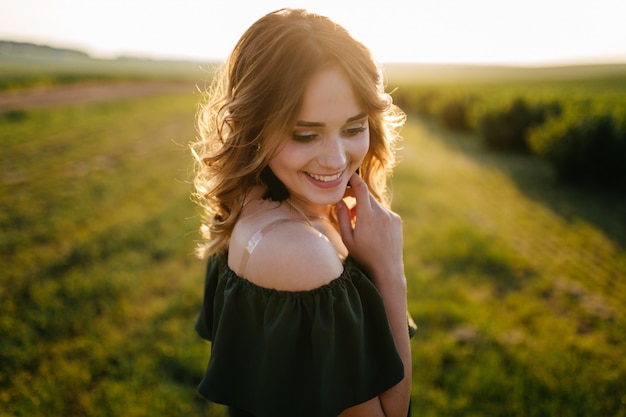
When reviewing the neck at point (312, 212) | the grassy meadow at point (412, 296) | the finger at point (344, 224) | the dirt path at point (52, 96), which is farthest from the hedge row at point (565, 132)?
the dirt path at point (52, 96)

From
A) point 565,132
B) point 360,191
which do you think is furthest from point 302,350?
point 565,132

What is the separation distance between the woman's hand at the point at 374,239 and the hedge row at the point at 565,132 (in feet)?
34.5

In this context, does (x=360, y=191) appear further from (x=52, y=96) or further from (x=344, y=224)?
(x=52, y=96)

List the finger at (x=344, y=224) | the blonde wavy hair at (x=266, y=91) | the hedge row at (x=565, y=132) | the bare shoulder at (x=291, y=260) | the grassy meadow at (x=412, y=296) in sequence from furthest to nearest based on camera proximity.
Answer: the hedge row at (x=565, y=132) < the grassy meadow at (x=412, y=296) < the finger at (x=344, y=224) < the blonde wavy hair at (x=266, y=91) < the bare shoulder at (x=291, y=260)

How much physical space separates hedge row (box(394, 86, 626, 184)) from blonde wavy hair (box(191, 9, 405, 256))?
10500mm

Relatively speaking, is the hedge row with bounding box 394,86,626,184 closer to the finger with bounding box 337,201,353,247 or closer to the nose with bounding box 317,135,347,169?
the finger with bounding box 337,201,353,247

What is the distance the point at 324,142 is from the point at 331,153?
0.05 meters

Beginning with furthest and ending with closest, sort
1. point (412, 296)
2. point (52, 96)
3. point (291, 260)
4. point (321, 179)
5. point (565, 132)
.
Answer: point (52, 96), point (565, 132), point (412, 296), point (321, 179), point (291, 260)

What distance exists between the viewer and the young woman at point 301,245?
145cm

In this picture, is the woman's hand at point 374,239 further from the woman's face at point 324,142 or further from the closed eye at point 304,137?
the closed eye at point 304,137

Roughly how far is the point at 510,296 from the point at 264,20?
4.82 meters

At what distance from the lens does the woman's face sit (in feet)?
5.04

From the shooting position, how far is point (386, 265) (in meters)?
1.77

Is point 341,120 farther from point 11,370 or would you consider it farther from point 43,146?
point 43,146
